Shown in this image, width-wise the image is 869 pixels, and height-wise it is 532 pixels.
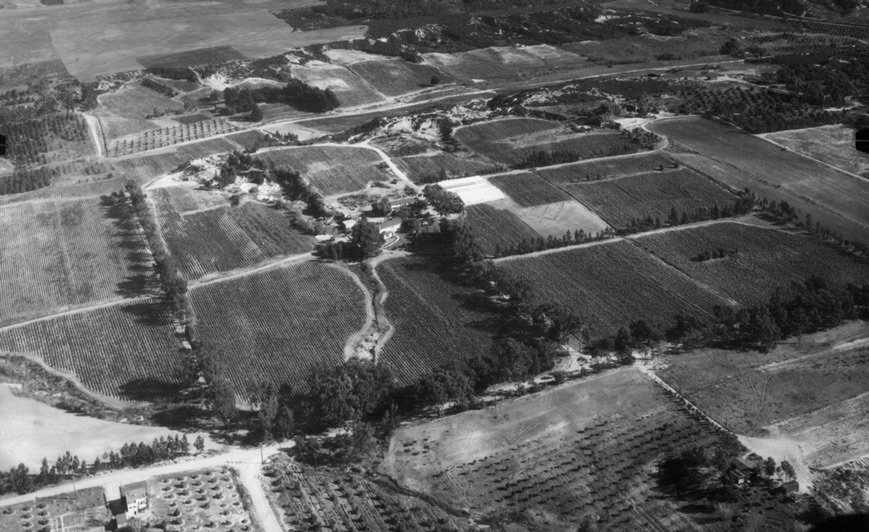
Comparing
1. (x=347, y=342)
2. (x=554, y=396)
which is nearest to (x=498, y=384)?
(x=554, y=396)

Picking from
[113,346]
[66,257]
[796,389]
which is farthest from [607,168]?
[66,257]

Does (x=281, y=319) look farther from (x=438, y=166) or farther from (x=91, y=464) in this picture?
(x=438, y=166)

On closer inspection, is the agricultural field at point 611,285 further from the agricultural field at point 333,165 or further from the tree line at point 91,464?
the tree line at point 91,464

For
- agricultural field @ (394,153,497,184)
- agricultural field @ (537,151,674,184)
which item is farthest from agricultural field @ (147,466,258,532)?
agricultural field @ (537,151,674,184)

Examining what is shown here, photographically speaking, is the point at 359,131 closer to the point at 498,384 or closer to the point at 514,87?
the point at 514,87

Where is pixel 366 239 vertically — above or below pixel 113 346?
above
